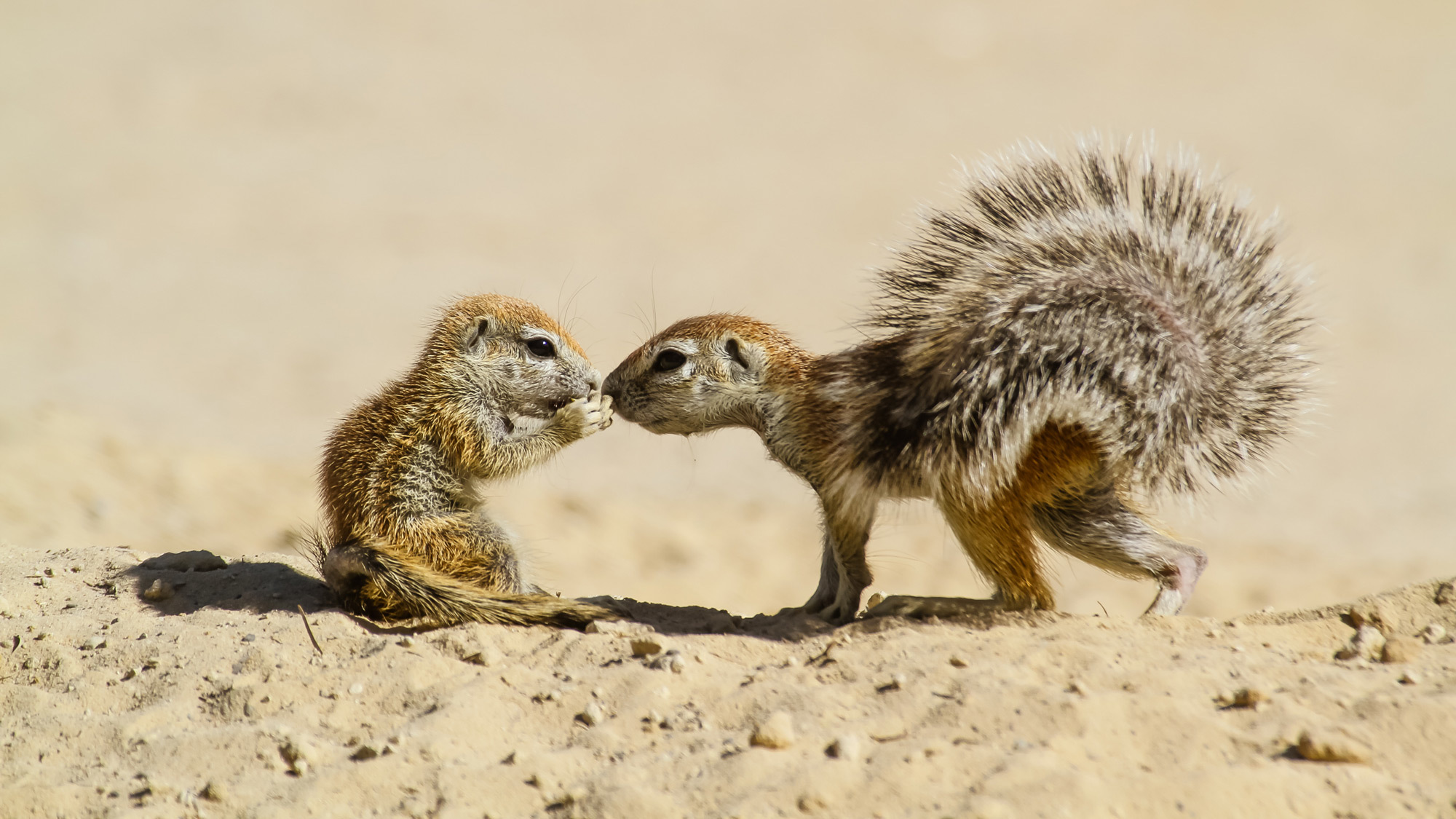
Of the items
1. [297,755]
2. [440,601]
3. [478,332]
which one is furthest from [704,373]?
[297,755]

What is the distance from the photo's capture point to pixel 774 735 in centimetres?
381

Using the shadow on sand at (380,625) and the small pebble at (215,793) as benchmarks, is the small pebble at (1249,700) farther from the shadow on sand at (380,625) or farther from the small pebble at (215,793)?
the small pebble at (215,793)

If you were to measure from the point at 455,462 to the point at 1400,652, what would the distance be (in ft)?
12.8

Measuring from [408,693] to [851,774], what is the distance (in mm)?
1687

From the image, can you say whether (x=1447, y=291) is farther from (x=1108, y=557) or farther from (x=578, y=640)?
(x=578, y=640)

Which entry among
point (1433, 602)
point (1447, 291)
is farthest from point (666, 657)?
point (1447, 291)

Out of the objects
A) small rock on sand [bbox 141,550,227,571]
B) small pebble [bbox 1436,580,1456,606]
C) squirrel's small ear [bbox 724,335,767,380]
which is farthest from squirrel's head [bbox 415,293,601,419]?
small pebble [bbox 1436,580,1456,606]

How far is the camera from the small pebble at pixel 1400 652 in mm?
4363

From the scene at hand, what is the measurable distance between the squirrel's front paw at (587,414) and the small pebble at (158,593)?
6.27ft

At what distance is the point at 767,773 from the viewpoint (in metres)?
3.64

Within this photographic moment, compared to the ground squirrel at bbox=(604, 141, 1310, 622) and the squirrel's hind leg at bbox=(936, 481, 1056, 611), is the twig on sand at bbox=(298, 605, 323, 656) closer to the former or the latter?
the ground squirrel at bbox=(604, 141, 1310, 622)

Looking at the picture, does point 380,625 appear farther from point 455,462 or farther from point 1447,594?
point 1447,594

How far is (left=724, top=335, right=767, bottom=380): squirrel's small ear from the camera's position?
19.7ft

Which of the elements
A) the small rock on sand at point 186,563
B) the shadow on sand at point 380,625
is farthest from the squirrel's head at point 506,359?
the small rock on sand at point 186,563
